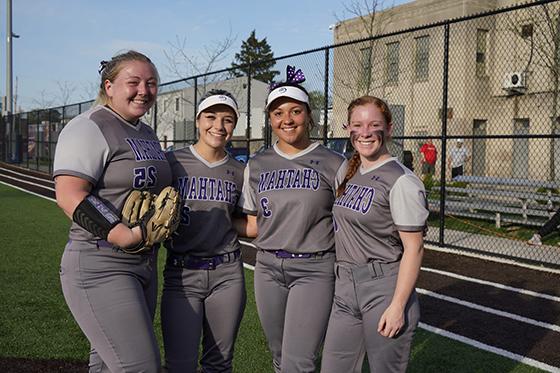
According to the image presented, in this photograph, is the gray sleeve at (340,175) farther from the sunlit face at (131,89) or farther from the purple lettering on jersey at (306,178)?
the sunlit face at (131,89)

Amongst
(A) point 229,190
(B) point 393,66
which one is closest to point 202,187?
(A) point 229,190

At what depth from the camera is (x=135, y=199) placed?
8.47 ft

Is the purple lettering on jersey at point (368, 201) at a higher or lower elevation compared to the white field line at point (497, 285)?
higher

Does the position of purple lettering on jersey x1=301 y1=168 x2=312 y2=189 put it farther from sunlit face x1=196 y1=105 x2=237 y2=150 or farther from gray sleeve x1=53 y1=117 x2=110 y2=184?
gray sleeve x1=53 y1=117 x2=110 y2=184

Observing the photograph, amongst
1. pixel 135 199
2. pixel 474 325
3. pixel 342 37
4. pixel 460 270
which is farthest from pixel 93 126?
pixel 342 37

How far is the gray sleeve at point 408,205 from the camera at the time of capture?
2600mm

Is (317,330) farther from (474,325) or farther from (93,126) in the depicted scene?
(474,325)

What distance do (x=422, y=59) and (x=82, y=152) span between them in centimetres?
1774

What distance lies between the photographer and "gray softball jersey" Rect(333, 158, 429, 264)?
2619mm

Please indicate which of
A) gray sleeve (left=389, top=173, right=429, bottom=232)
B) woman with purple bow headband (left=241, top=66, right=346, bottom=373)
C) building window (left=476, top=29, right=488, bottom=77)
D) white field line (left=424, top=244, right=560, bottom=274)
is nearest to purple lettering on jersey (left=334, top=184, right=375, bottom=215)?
gray sleeve (left=389, top=173, right=429, bottom=232)

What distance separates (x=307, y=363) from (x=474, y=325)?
3.00m

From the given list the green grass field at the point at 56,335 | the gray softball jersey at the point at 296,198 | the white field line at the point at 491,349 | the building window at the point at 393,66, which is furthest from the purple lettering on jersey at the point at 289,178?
the building window at the point at 393,66

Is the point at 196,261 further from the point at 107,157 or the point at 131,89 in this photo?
the point at 131,89

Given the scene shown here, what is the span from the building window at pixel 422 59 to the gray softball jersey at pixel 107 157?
671 inches
